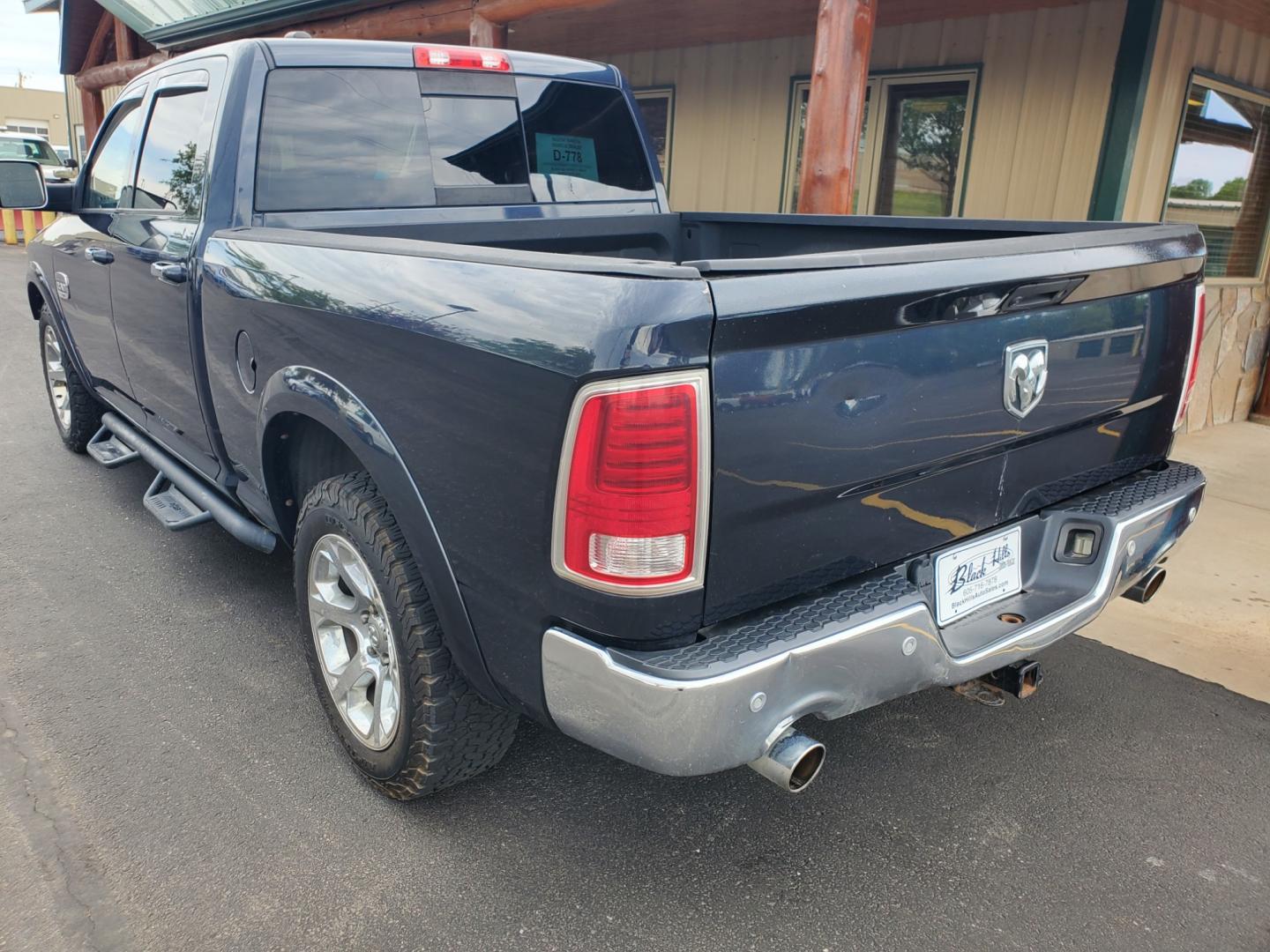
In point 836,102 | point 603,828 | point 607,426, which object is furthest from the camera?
point 836,102

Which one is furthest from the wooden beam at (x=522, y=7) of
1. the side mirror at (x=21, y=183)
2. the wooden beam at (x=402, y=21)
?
the side mirror at (x=21, y=183)

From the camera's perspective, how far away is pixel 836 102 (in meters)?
4.61

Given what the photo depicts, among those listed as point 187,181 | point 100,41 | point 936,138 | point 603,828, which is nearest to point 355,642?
point 603,828

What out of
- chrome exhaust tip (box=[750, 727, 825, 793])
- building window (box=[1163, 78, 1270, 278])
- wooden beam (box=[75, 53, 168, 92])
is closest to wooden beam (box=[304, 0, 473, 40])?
building window (box=[1163, 78, 1270, 278])

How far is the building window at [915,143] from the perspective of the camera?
680 centimetres

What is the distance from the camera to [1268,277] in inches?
300

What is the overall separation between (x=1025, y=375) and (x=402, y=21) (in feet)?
27.0

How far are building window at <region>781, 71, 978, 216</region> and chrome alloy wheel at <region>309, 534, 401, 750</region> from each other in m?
5.22

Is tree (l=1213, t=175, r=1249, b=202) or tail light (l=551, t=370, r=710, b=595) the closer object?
tail light (l=551, t=370, r=710, b=595)

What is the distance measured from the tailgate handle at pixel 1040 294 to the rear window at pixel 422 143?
2.09 meters

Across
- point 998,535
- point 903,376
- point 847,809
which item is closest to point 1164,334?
point 998,535

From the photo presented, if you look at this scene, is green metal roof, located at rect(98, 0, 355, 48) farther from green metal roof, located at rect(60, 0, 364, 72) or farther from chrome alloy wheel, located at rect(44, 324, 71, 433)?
chrome alloy wheel, located at rect(44, 324, 71, 433)

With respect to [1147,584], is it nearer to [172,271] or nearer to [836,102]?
[836,102]

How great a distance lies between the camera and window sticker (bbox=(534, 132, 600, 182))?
376 centimetres
